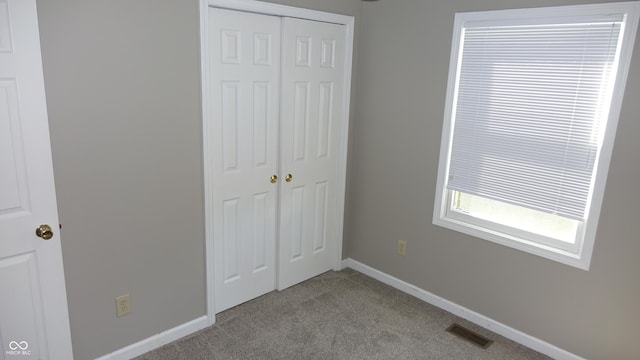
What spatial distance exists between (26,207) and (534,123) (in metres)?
2.64

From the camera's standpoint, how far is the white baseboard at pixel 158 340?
2.43 metres

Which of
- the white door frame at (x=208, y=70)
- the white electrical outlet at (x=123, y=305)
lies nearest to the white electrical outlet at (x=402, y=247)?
the white door frame at (x=208, y=70)

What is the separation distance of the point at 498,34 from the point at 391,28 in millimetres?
778

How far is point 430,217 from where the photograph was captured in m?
3.10

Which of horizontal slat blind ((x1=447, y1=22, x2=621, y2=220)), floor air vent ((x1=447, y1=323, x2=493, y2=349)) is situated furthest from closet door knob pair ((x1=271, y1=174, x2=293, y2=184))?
floor air vent ((x1=447, y1=323, x2=493, y2=349))

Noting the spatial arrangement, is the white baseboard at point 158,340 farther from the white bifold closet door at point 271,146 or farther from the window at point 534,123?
the window at point 534,123

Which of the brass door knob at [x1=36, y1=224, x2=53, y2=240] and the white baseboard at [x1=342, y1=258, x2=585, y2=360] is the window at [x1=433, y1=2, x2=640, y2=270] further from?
the brass door knob at [x1=36, y1=224, x2=53, y2=240]

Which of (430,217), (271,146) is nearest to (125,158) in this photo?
(271,146)

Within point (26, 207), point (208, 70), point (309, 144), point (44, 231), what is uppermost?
point (208, 70)

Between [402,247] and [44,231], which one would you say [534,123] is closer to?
[402,247]

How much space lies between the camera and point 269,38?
279 centimetres

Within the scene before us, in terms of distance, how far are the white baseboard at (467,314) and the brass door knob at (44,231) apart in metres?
2.24

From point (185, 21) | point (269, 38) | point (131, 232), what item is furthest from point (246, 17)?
point (131, 232)

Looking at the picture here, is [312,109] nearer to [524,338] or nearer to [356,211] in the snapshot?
[356,211]
